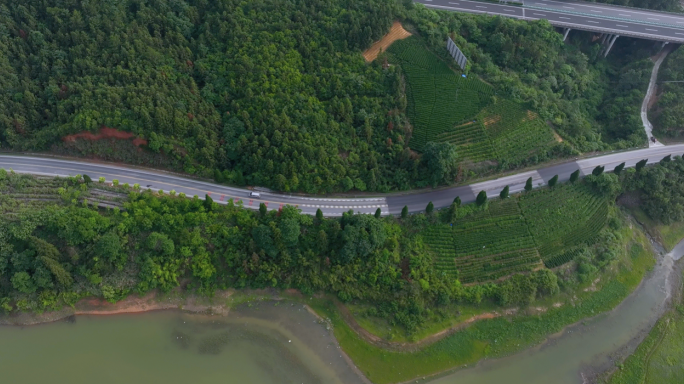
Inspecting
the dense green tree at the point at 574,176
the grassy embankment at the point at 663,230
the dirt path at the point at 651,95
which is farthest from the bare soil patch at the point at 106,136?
the dirt path at the point at 651,95

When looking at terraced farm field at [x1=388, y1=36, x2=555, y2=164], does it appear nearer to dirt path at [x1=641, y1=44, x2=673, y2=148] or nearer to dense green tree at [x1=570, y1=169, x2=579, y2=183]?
dense green tree at [x1=570, y1=169, x2=579, y2=183]

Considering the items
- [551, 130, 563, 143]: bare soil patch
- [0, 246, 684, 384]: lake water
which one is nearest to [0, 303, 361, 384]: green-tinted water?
[0, 246, 684, 384]: lake water

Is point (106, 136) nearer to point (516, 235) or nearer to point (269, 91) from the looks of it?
point (269, 91)

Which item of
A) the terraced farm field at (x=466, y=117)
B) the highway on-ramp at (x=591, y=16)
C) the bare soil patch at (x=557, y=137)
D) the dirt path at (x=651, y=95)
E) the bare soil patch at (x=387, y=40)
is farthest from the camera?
the highway on-ramp at (x=591, y=16)

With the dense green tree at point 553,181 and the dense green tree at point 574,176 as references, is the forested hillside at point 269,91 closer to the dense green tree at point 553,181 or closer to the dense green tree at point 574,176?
the dense green tree at point 553,181

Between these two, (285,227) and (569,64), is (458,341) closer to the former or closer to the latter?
(285,227)
